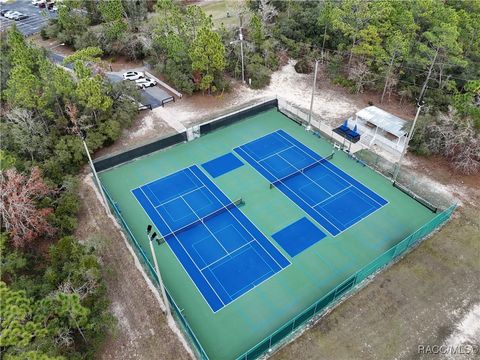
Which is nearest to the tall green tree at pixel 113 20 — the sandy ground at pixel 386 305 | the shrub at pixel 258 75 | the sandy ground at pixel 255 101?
the sandy ground at pixel 255 101

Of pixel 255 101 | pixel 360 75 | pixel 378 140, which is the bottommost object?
pixel 378 140

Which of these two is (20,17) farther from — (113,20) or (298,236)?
(298,236)

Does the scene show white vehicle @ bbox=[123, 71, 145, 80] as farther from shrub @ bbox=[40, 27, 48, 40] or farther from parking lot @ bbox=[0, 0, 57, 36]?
parking lot @ bbox=[0, 0, 57, 36]

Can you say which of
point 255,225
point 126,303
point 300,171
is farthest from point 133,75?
point 126,303

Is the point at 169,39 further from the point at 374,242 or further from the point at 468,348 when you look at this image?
the point at 468,348

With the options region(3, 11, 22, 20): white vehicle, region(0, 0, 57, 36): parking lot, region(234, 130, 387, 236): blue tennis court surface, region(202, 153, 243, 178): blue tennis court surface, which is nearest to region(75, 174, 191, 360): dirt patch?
region(202, 153, 243, 178): blue tennis court surface
